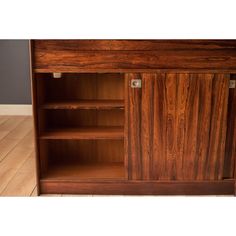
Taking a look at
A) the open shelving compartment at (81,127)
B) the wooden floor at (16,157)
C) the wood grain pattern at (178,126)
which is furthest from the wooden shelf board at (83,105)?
the wooden floor at (16,157)

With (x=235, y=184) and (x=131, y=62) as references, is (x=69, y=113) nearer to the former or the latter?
(x=131, y=62)

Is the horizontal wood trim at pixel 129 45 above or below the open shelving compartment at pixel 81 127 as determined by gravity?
above

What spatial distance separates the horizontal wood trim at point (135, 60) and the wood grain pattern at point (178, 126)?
5 centimetres

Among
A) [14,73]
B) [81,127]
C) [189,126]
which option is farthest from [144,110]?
[14,73]

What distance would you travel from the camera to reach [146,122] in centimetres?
172

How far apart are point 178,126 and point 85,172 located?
0.60m

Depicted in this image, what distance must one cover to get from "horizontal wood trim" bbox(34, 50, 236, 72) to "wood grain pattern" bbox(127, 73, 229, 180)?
5cm

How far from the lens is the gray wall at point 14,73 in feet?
11.5

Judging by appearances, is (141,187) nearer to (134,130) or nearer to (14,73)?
(134,130)

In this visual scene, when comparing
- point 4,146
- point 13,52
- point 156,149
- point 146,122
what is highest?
point 13,52

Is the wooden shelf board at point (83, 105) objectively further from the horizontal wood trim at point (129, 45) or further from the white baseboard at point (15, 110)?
the white baseboard at point (15, 110)

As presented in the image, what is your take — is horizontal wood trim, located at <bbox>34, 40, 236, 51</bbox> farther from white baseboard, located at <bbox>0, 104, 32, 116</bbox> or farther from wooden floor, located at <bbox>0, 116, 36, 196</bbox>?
white baseboard, located at <bbox>0, 104, 32, 116</bbox>

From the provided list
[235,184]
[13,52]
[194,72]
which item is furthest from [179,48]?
[13,52]
